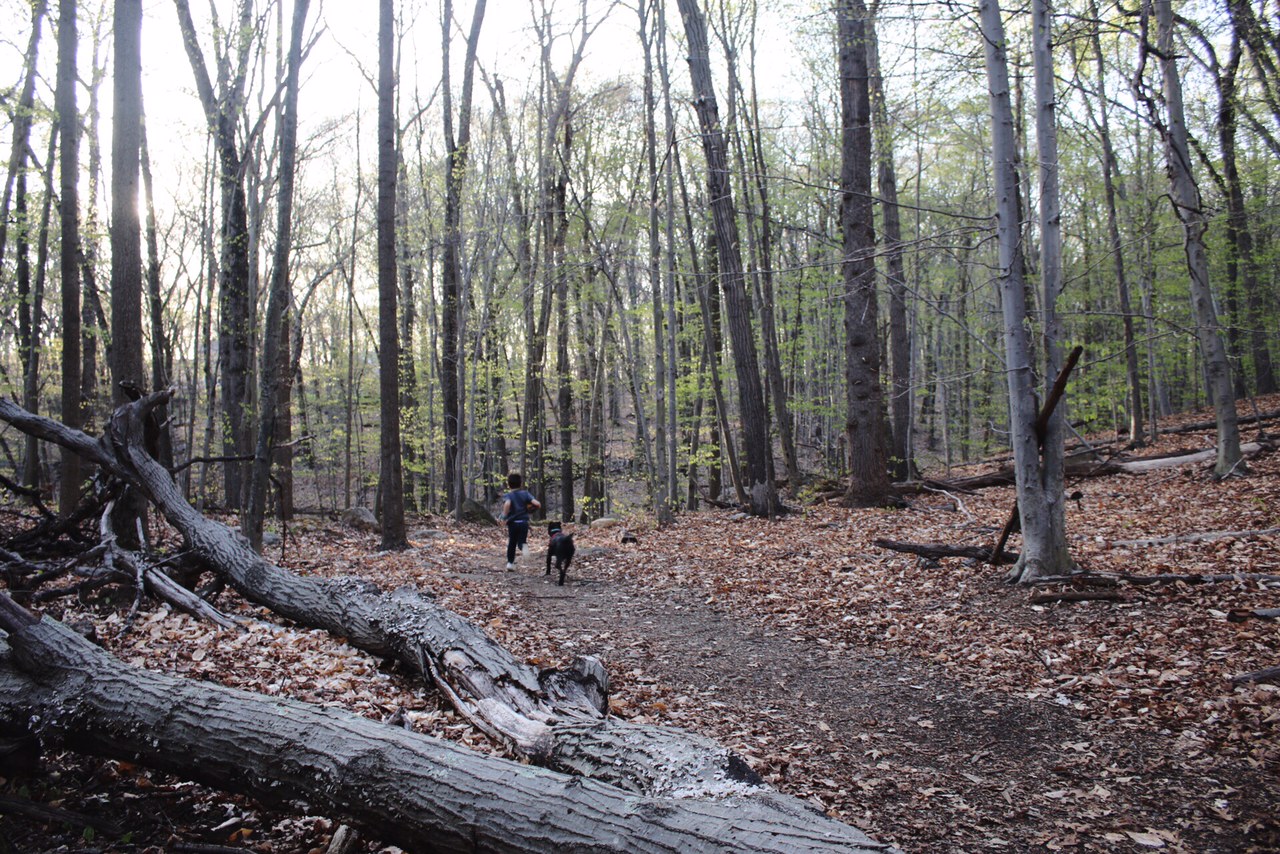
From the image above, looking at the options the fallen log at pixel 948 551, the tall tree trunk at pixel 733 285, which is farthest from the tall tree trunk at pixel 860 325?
the fallen log at pixel 948 551

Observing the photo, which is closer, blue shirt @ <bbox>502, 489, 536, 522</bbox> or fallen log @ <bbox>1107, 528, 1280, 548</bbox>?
fallen log @ <bbox>1107, 528, 1280, 548</bbox>

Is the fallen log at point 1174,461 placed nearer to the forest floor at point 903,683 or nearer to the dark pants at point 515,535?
the forest floor at point 903,683

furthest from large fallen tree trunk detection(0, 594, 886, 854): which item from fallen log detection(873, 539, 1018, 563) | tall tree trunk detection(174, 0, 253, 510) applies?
tall tree trunk detection(174, 0, 253, 510)

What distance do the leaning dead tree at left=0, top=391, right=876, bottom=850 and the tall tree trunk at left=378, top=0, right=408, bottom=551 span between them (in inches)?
174

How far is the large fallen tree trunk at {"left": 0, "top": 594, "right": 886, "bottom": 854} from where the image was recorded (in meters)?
2.44

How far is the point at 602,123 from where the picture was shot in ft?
63.8

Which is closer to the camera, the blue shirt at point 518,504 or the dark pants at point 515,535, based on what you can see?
the blue shirt at point 518,504

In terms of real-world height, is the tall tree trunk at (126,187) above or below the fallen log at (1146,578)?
above

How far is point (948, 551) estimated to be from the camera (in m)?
8.09

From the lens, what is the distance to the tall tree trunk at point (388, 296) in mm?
11164

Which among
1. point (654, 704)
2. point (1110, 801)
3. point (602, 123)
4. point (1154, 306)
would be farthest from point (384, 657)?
point (1154, 306)

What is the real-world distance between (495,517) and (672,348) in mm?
8193

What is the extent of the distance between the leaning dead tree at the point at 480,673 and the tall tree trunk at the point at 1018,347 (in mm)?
4433

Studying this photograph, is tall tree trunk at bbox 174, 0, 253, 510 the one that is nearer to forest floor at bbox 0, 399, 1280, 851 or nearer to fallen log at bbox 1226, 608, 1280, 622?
forest floor at bbox 0, 399, 1280, 851
